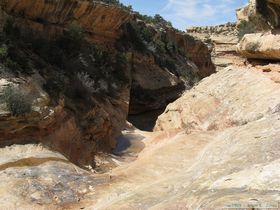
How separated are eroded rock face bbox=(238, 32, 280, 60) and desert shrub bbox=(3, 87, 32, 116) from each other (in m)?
7.22

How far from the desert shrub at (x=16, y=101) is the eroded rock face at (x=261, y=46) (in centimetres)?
722

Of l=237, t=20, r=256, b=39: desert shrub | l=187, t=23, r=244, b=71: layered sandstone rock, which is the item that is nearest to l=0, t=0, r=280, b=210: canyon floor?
l=237, t=20, r=256, b=39: desert shrub

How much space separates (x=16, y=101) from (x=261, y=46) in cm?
767

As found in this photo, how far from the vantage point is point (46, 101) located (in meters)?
15.3

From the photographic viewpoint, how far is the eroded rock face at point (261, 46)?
1286 cm

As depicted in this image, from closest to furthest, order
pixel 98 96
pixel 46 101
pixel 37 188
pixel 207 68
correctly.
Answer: pixel 37 188 < pixel 46 101 < pixel 98 96 < pixel 207 68

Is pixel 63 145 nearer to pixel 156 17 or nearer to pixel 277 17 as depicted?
pixel 277 17

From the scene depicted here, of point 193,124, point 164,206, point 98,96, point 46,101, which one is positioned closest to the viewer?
point 164,206

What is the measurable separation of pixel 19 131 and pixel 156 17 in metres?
33.7

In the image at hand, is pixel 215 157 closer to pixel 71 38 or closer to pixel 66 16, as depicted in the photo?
pixel 71 38

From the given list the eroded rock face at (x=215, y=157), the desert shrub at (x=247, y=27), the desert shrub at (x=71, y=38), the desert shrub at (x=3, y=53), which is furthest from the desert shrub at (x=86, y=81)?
the desert shrub at (x=247, y=27)

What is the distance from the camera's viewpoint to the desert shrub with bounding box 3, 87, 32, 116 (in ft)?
Result: 45.4

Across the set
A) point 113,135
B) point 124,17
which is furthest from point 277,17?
point 124,17

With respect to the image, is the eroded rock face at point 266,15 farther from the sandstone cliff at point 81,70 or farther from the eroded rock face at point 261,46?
the sandstone cliff at point 81,70
